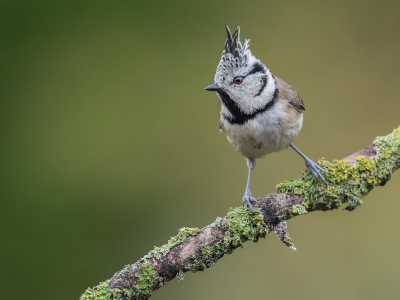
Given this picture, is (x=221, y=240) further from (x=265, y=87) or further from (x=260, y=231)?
(x=265, y=87)

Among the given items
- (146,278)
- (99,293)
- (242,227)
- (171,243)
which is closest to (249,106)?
(242,227)

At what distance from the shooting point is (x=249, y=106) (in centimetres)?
322

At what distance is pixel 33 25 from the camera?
4.87 metres

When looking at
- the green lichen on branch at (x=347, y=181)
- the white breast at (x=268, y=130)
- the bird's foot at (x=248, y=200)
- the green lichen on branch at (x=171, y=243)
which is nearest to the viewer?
the green lichen on branch at (x=171, y=243)

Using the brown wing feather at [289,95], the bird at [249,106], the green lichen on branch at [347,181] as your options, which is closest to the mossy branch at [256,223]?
the green lichen on branch at [347,181]

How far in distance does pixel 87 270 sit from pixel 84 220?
0.48 metres

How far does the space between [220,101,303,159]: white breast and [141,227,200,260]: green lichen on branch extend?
0.89 meters

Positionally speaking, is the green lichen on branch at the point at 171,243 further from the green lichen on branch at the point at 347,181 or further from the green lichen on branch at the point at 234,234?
the green lichen on branch at the point at 347,181

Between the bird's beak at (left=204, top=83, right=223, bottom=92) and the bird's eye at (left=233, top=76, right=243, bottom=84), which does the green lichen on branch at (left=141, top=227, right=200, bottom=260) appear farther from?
the bird's eye at (left=233, top=76, right=243, bottom=84)

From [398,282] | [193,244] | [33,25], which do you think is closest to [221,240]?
[193,244]

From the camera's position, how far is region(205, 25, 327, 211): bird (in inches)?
125

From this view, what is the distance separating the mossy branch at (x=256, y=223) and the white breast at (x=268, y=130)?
0.31m

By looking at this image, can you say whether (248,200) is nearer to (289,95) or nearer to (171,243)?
(171,243)

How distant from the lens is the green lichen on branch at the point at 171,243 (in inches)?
96.7
